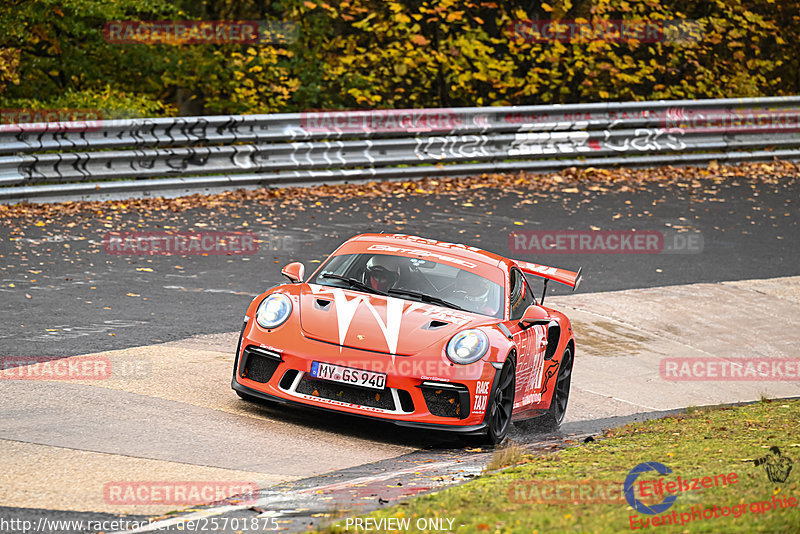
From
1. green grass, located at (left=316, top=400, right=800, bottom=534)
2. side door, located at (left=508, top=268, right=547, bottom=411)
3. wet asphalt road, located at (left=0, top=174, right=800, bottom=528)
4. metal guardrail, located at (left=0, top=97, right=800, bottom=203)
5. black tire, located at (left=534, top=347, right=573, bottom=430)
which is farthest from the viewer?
metal guardrail, located at (left=0, top=97, right=800, bottom=203)

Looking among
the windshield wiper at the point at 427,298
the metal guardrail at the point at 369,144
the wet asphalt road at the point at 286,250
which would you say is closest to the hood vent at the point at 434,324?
the windshield wiper at the point at 427,298

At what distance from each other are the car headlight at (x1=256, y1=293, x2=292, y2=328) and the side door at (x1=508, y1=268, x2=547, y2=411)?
1.62 m

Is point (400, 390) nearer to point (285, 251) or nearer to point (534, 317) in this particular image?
point (534, 317)

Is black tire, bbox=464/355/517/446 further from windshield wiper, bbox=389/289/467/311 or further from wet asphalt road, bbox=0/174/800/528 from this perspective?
wet asphalt road, bbox=0/174/800/528

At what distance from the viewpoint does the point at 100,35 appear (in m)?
21.9

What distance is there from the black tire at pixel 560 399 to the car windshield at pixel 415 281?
972mm

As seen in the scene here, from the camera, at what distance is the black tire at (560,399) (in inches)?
354

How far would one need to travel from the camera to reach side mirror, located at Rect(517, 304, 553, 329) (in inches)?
333

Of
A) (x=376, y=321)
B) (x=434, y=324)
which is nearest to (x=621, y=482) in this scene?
(x=434, y=324)

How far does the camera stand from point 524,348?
8.38 meters

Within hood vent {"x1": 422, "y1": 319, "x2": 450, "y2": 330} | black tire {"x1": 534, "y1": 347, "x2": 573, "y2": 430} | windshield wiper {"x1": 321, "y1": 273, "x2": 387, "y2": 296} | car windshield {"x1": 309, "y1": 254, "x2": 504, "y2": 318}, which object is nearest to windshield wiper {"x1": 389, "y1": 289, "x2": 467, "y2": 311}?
car windshield {"x1": 309, "y1": 254, "x2": 504, "y2": 318}

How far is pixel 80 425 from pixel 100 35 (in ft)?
53.2

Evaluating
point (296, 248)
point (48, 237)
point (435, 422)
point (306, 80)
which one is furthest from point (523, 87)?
point (435, 422)

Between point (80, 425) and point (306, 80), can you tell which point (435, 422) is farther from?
point (306, 80)
